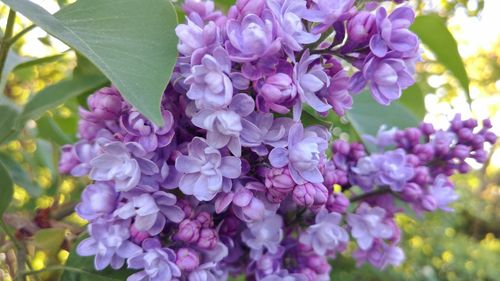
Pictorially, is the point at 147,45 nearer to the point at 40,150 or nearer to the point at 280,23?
the point at 280,23

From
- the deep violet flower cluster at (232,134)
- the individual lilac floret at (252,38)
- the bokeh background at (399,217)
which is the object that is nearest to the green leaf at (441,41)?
the bokeh background at (399,217)

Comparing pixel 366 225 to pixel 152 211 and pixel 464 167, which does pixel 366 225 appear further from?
pixel 152 211

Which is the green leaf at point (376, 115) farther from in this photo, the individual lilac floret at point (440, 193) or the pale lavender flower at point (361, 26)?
the pale lavender flower at point (361, 26)

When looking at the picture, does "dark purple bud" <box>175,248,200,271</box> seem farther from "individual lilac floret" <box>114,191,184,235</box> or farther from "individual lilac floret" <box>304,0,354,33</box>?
"individual lilac floret" <box>304,0,354,33</box>

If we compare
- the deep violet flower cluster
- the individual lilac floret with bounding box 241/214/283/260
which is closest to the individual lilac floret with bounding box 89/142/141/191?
the deep violet flower cluster

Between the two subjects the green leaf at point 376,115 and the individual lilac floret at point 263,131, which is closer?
the individual lilac floret at point 263,131
